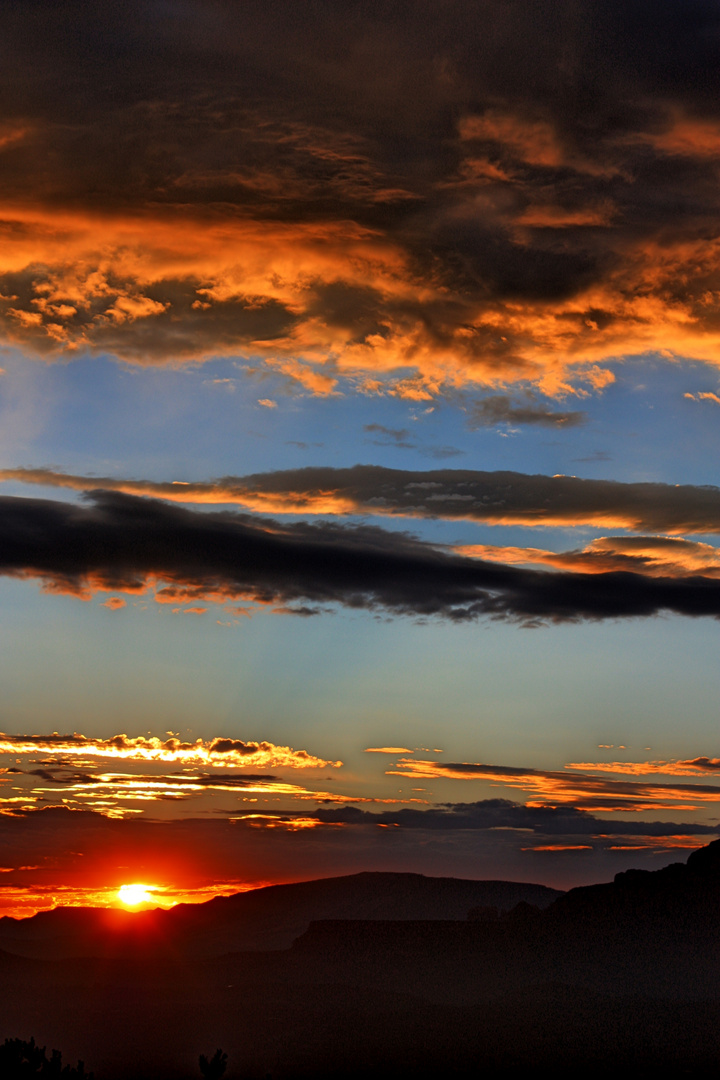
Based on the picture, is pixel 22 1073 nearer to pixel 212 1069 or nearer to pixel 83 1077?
pixel 83 1077

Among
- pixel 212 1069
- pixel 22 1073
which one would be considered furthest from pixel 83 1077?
pixel 212 1069

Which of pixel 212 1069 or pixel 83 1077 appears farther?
pixel 212 1069

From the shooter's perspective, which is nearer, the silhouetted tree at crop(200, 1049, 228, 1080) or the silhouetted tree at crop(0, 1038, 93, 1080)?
the silhouetted tree at crop(0, 1038, 93, 1080)

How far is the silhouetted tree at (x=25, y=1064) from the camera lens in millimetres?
101250

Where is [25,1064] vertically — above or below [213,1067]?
above

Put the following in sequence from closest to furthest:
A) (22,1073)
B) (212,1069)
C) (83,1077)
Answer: (22,1073) → (83,1077) → (212,1069)

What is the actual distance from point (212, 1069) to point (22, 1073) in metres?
39.2

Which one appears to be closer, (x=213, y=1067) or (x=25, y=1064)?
(x=25, y=1064)

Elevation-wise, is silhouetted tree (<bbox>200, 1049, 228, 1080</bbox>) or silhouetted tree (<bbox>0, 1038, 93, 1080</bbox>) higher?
silhouetted tree (<bbox>0, 1038, 93, 1080</bbox>)

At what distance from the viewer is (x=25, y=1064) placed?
10575 cm

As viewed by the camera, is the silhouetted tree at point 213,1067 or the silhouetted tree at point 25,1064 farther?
the silhouetted tree at point 213,1067

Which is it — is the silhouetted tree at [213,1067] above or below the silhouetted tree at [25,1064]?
below

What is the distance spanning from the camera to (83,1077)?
10975 cm

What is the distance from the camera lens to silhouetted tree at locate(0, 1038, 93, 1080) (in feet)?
332
